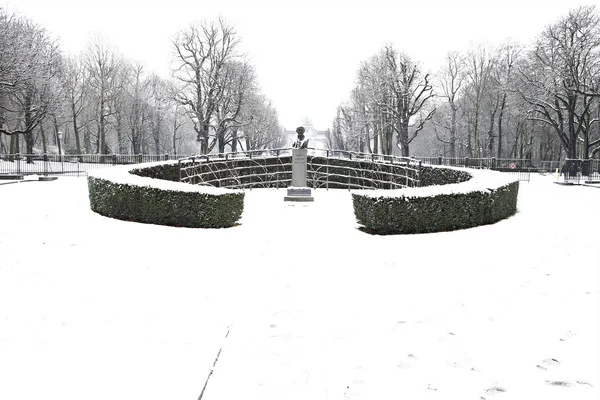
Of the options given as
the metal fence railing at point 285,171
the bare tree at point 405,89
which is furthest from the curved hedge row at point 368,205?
the bare tree at point 405,89

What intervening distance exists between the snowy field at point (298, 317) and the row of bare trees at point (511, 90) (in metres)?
25.8

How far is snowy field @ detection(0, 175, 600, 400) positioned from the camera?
3223 mm

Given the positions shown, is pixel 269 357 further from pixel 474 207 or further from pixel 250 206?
pixel 250 206

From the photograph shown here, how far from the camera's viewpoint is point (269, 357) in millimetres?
3607

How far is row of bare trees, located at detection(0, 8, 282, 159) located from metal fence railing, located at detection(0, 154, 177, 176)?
5.78 ft

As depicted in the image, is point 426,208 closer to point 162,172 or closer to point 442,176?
point 442,176

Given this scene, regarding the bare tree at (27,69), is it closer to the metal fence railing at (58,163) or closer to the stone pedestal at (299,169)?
the metal fence railing at (58,163)

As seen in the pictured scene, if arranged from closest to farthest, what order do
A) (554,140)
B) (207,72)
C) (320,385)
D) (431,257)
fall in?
(320,385) < (431,257) < (207,72) < (554,140)

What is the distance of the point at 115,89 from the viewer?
155 ft

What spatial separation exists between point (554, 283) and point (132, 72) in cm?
5775

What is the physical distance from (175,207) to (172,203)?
13 cm

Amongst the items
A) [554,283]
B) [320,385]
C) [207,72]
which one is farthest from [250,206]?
[207,72]

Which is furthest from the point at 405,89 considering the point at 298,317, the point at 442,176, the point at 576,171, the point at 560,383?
the point at 560,383

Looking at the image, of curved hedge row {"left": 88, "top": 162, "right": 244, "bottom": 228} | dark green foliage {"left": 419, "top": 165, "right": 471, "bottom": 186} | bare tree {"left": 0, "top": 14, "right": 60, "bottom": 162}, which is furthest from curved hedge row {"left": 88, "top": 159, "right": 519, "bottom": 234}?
bare tree {"left": 0, "top": 14, "right": 60, "bottom": 162}
